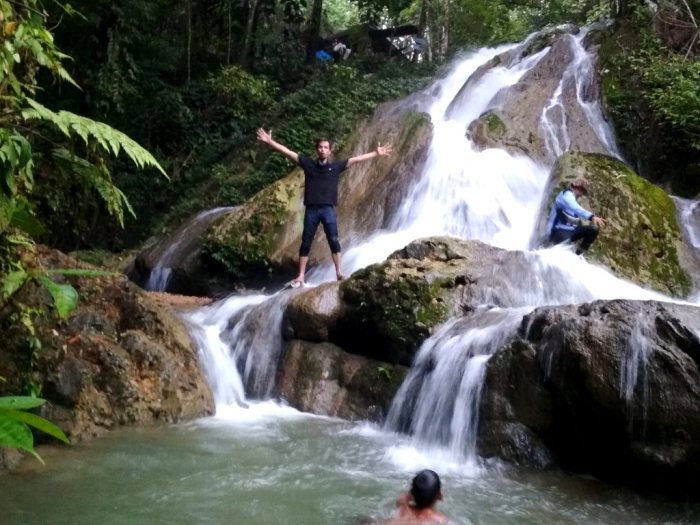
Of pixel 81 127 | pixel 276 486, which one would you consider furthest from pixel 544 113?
pixel 81 127

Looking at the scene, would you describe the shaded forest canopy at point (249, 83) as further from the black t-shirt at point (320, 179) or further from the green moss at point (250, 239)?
the black t-shirt at point (320, 179)

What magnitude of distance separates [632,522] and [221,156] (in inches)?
547

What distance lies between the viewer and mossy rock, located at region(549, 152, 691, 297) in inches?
362

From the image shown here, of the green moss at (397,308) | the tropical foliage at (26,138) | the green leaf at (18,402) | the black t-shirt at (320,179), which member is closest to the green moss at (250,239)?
the black t-shirt at (320,179)

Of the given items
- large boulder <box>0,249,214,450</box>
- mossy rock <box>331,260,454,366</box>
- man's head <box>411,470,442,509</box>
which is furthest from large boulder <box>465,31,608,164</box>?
man's head <box>411,470,442,509</box>

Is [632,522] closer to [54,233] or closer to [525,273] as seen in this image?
[525,273]

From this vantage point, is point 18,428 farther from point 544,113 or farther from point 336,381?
point 544,113

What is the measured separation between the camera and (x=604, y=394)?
513cm

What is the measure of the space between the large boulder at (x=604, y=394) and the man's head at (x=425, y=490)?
82.8 inches

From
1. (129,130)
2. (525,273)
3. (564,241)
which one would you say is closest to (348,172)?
(564,241)

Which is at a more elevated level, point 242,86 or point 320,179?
point 242,86

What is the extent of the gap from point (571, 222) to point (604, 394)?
14.1ft

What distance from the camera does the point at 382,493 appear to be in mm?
4738

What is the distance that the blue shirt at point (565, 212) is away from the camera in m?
8.73
